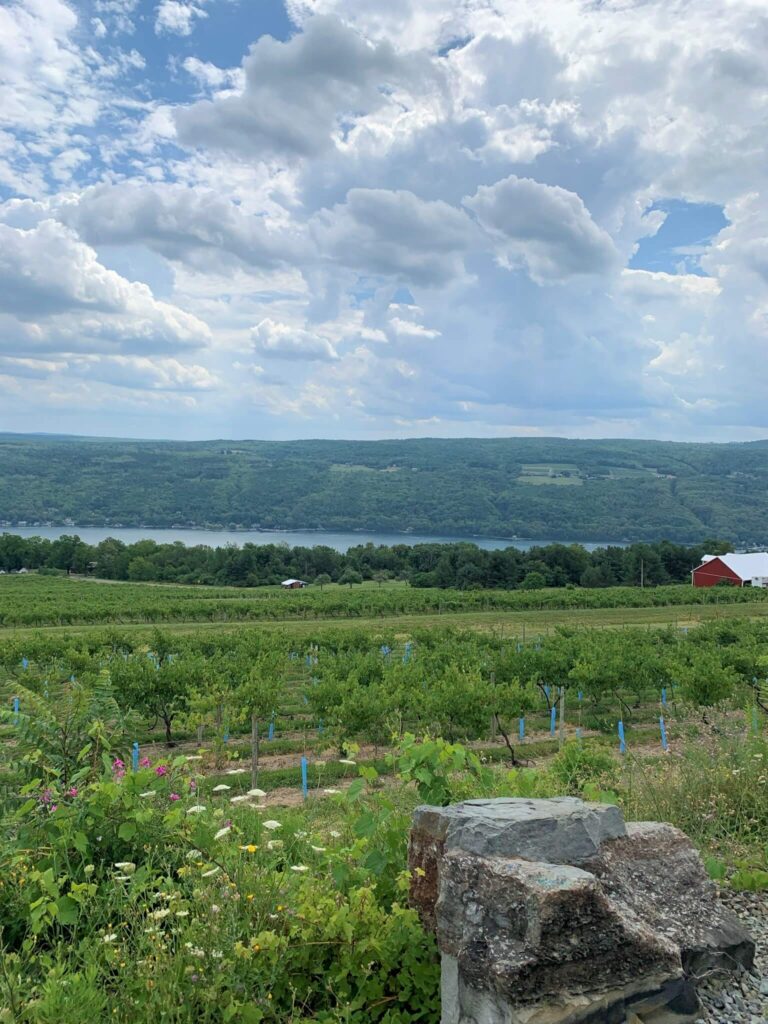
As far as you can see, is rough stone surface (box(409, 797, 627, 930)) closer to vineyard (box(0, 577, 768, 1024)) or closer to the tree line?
vineyard (box(0, 577, 768, 1024))

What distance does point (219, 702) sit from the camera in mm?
16672

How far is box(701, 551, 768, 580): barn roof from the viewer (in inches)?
2805

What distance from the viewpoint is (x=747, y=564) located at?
7344 centimetres

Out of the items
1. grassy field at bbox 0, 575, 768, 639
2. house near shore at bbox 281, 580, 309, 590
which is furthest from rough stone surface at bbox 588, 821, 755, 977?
house near shore at bbox 281, 580, 309, 590

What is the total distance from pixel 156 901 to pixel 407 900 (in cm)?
140

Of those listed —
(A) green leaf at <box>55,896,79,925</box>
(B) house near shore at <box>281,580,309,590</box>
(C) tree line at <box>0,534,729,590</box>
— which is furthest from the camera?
(B) house near shore at <box>281,580,309,590</box>

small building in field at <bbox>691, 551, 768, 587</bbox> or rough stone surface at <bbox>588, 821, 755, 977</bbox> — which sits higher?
rough stone surface at <bbox>588, 821, 755, 977</bbox>

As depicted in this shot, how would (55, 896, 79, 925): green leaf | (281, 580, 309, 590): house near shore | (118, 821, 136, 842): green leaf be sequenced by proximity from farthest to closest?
(281, 580, 309, 590): house near shore < (118, 821, 136, 842): green leaf < (55, 896, 79, 925): green leaf

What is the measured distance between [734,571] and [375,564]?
44.7 metres

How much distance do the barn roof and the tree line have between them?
954 centimetres

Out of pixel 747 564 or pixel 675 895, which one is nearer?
pixel 675 895

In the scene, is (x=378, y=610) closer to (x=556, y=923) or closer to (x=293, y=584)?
(x=293, y=584)

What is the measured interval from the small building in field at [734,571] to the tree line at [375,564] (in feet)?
25.0

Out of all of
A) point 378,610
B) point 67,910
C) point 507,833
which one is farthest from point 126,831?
point 378,610
